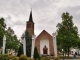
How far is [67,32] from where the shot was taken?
164 ft

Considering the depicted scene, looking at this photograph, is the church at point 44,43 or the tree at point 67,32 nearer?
the tree at point 67,32

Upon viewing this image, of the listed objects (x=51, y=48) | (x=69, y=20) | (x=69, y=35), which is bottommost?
(x=51, y=48)

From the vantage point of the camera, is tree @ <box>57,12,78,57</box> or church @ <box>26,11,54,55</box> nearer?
tree @ <box>57,12,78,57</box>

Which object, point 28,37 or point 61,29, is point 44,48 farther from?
point 28,37

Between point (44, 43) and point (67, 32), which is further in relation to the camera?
point (44, 43)

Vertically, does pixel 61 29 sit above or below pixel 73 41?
above

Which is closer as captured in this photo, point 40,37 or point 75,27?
point 75,27

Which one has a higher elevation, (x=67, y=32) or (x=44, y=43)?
(x=67, y=32)

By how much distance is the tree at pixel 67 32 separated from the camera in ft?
158

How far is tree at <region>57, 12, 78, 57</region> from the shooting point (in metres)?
48.3

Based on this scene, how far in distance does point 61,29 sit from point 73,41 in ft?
18.6

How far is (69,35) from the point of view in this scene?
49469mm

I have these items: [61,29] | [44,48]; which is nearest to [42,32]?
[44,48]

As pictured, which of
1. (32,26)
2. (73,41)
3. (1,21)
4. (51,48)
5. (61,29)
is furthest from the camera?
(32,26)
